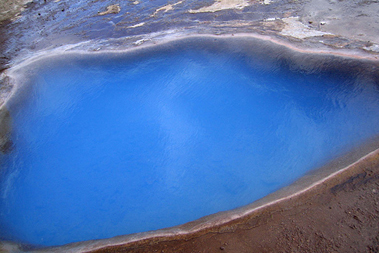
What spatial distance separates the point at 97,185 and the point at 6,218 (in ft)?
4.35

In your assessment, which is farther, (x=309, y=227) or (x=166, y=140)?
(x=166, y=140)

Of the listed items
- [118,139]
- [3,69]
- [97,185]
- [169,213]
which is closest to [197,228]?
[169,213]

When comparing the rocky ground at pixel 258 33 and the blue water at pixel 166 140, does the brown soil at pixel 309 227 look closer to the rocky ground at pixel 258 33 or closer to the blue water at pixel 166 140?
the rocky ground at pixel 258 33

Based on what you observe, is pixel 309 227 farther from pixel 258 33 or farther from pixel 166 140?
pixel 258 33

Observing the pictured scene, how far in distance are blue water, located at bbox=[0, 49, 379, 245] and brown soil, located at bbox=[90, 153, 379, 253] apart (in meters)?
0.53

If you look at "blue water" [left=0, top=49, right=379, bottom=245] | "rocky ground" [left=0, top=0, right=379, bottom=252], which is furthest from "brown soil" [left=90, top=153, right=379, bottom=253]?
"blue water" [left=0, top=49, right=379, bottom=245]

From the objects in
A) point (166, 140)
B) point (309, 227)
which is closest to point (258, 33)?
point (166, 140)

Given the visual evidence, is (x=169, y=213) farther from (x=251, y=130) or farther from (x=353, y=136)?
(x=353, y=136)

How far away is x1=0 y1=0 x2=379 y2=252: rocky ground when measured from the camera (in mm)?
2688

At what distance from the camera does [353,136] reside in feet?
12.4

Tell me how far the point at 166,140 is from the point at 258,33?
3.38m

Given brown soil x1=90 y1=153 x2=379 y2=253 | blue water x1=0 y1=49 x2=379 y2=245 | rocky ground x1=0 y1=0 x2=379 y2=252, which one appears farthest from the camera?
blue water x1=0 y1=49 x2=379 y2=245

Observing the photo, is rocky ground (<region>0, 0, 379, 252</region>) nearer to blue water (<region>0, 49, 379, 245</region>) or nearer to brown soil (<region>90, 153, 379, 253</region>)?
brown soil (<region>90, 153, 379, 253</region>)

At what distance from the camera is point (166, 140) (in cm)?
449
